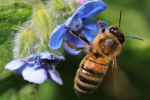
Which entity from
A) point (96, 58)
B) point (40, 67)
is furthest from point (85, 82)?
point (40, 67)

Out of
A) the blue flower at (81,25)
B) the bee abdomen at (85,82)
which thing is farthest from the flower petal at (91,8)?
the bee abdomen at (85,82)

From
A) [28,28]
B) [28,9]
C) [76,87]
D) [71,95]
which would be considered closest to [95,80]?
[76,87]

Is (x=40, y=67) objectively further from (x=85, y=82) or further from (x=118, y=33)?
(x=118, y=33)

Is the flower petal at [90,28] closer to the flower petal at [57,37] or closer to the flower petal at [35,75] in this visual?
the flower petal at [57,37]

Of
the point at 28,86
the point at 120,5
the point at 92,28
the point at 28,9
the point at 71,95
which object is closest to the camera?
the point at 92,28

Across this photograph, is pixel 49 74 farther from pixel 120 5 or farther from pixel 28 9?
pixel 120 5
